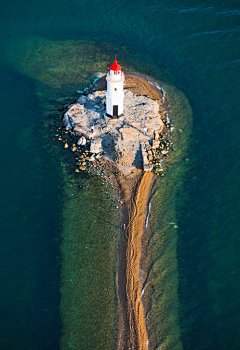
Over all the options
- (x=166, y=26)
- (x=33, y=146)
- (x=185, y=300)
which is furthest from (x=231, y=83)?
(x=185, y=300)

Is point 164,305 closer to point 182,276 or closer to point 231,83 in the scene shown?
point 182,276

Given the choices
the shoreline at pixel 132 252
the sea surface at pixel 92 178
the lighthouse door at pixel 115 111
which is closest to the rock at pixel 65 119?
the sea surface at pixel 92 178

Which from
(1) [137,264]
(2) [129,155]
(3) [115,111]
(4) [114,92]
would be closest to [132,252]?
(1) [137,264]

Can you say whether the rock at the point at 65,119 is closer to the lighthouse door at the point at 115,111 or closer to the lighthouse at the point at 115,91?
the lighthouse at the point at 115,91

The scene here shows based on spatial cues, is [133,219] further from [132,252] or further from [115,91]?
[115,91]

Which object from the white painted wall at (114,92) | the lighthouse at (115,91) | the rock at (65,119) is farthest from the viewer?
the rock at (65,119)

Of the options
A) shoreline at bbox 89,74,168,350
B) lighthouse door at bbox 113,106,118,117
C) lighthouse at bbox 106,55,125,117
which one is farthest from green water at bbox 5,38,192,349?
lighthouse at bbox 106,55,125,117

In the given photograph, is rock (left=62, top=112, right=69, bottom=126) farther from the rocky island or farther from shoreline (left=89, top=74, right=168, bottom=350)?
shoreline (left=89, top=74, right=168, bottom=350)
